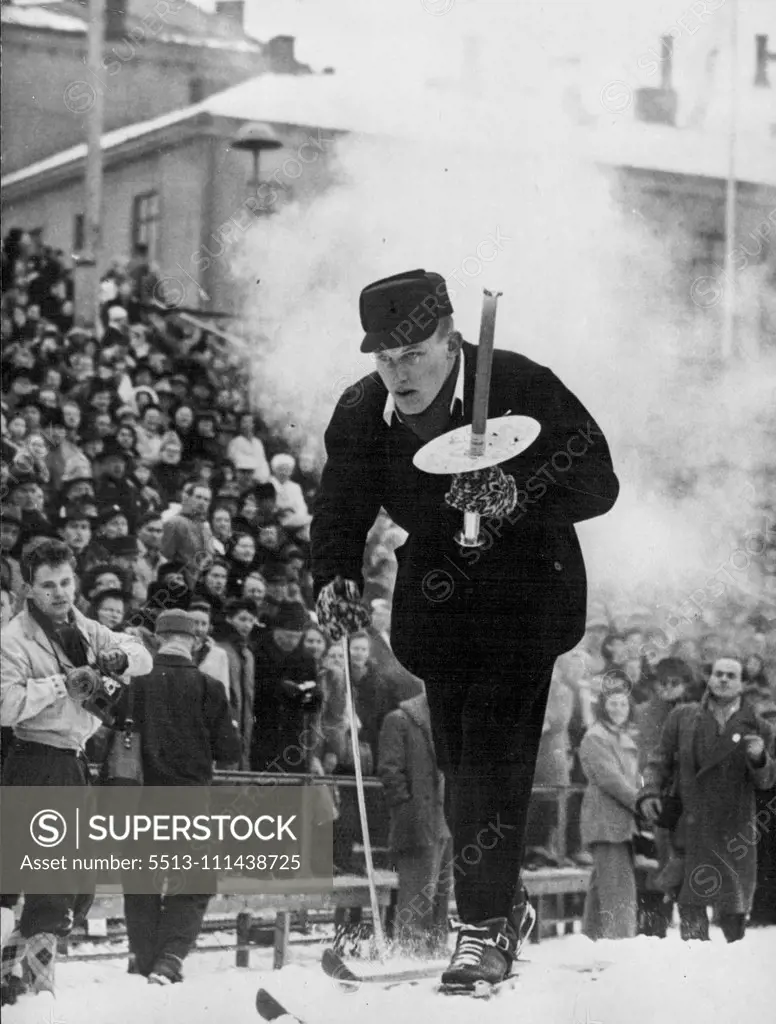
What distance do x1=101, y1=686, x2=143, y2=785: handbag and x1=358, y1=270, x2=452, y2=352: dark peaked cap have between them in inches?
66.9

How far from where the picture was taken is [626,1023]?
6305 mm

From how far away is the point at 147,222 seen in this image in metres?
6.88

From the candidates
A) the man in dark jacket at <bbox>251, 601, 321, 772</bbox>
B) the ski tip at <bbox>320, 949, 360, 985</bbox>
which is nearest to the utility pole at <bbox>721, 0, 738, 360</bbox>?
the man in dark jacket at <bbox>251, 601, 321, 772</bbox>

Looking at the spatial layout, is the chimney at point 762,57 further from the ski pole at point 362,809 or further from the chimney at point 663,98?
the ski pole at point 362,809

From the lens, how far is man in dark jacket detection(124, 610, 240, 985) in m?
6.35

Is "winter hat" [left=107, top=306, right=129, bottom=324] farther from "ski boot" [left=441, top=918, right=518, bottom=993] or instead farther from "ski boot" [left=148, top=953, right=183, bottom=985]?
"ski boot" [left=441, top=918, right=518, bottom=993]

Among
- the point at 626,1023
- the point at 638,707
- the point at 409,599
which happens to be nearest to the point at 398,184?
the point at 409,599

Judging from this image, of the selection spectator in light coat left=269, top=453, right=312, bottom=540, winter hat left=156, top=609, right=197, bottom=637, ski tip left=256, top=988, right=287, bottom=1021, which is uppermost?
spectator in light coat left=269, top=453, right=312, bottom=540

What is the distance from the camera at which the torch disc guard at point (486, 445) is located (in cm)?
614

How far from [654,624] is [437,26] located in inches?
101

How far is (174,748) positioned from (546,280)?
2.32 metres

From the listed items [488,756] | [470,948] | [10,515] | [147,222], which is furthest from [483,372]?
[470,948]

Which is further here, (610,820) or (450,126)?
(450,126)

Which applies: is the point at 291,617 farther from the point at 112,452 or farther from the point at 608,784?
the point at 608,784
